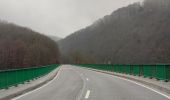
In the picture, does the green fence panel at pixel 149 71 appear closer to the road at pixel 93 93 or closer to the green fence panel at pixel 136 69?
the green fence panel at pixel 136 69

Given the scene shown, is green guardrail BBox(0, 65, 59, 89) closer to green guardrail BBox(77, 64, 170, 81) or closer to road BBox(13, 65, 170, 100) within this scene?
road BBox(13, 65, 170, 100)

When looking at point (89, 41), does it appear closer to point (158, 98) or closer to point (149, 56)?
point (149, 56)

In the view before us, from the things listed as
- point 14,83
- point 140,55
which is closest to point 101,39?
point 140,55

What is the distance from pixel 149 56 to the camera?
364 feet

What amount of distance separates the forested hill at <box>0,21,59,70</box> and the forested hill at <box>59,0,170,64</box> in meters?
25.7

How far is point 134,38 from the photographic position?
154 meters

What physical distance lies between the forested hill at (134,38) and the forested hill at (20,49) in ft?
84.2

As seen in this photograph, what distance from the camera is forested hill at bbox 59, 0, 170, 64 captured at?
116 m

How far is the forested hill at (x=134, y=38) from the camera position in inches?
4574

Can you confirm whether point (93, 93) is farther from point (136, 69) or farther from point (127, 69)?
point (127, 69)

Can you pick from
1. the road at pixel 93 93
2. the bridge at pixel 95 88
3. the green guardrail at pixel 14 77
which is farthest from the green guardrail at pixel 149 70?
the green guardrail at pixel 14 77

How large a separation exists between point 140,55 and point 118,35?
53.3m

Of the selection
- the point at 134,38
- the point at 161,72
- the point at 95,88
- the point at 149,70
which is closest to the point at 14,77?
the point at 95,88

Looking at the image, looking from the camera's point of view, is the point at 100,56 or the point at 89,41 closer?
the point at 100,56
